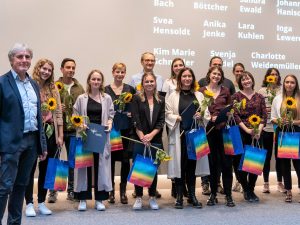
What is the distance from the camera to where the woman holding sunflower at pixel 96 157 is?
4.28 m

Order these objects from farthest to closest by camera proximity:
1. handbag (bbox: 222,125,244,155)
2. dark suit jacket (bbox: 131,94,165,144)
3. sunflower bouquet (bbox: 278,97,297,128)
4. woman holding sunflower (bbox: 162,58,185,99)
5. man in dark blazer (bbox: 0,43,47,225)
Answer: woman holding sunflower (bbox: 162,58,185,99)
sunflower bouquet (bbox: 278,97,297,128)
handbag (bbox: 222,125,244,155)
dark suit jacket (bbox: 131,94,165,144)
man in dark blazer (bbox: 0,43,47,225)

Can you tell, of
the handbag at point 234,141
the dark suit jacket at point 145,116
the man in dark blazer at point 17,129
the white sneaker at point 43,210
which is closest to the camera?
the man in dark blazer at point 17,129

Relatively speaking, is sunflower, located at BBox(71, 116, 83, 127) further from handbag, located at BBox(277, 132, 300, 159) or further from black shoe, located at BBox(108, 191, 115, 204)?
handbag, located at BBox(277, 132, 300, 159)

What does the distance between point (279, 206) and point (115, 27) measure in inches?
120

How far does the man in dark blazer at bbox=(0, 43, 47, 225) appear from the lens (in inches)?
113

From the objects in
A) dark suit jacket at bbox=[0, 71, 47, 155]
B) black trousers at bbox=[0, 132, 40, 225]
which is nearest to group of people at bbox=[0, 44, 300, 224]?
black trousers at bbox=[0, 132, 40, 225]

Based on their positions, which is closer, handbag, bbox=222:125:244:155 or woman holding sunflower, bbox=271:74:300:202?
handbag, bbox=222:125:244:155

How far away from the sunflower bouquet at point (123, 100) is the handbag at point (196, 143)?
720 millimetres

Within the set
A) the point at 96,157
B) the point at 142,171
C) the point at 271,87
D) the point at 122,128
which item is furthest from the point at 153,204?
the point at 271,87

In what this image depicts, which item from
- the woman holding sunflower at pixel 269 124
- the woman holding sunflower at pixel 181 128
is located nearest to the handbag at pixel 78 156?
the woman holding sunflower at pixel 181 128

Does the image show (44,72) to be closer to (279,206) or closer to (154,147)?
(154,147)

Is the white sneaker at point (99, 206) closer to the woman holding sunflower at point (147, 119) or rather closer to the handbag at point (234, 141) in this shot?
the woman holding sunflower at point (147, 119)

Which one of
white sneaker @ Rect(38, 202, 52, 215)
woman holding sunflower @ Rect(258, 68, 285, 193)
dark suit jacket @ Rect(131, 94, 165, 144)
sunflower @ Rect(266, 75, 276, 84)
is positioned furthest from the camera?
woman holding sunflower @ Rect(258, 68, 285, 193)

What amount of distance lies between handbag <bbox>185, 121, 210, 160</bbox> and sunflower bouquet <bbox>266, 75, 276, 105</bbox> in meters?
1.22
